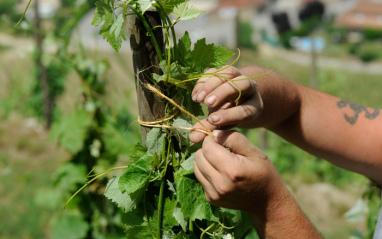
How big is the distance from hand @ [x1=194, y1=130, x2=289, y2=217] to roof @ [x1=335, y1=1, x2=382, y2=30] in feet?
147

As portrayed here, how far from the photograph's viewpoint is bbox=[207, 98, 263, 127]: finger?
4.16 ft

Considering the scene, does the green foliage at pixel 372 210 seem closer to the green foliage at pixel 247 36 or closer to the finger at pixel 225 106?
the finger at pixel 225 106

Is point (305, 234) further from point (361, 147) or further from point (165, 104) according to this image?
point (361, 147)

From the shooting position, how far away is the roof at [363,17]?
42844 mm

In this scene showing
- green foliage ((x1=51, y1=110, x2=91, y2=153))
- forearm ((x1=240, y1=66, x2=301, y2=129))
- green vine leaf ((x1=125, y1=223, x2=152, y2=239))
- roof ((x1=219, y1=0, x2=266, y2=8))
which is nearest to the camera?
green vine leaf ((x1=125, y1=223, x2=152, y2=239))

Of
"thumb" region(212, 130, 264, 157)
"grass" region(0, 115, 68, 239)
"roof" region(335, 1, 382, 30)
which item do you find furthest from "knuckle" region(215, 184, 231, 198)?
"roof" region(335, 1, 382, 30)

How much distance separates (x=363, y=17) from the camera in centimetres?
4456

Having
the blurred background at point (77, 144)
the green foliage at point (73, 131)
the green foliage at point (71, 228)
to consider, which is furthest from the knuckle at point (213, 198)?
the green foliage at point (71, 228)

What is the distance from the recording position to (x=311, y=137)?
1.96 metres

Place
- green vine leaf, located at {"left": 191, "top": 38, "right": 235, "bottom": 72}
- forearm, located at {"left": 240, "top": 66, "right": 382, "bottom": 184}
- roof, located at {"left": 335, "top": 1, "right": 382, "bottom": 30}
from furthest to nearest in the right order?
roof, located at {"left": 335, "top": 1, "right": 382, "bottom": 30}, forearm, located at {"left": 240, "top": 66, "right": 382, "bottom": 184}, green vine leaf, located at {"left": 191, "top": 38, "right": 235, "bottom": 72}

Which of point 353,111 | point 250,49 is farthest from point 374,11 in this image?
point 353,111

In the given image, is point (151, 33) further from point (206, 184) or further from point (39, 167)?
point (39, 167)

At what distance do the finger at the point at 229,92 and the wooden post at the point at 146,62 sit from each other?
7.9 inches

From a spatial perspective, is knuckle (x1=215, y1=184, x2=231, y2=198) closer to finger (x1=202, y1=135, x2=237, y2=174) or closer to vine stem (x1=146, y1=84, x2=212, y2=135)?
finger (x1=202, y1=135, x2=237, y2=174)
